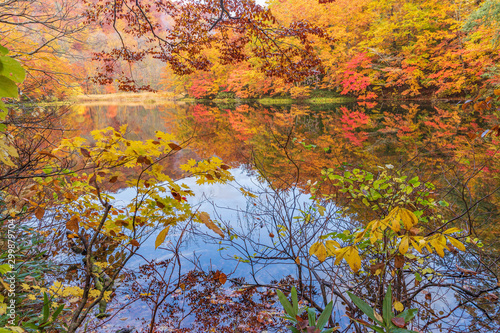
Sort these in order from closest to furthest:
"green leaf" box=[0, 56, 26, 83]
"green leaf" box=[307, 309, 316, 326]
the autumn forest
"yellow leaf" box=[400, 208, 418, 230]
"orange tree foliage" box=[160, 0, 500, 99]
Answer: "green leaf" box=[0, 56, 26, 83] < "green leaf" box=[307, 309, 316, 326] < "yellow leaf" box=[400, 208, 418, 230] < the autumn forest < "orange tree foliage" box=[160, 0, 500, 99]

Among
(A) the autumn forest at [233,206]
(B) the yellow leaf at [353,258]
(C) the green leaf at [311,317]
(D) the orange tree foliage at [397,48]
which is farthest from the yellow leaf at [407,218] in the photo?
(D) the orange tree foliage at [397,48]

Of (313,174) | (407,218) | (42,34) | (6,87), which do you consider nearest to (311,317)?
(407,218)

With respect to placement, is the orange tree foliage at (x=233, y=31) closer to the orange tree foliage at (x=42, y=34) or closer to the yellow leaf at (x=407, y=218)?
the orange tree foliage at (x=42, y=34)

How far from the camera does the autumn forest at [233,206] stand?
1651 mm

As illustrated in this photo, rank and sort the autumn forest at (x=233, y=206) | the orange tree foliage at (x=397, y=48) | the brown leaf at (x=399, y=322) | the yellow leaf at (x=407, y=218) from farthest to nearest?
1. the orange tree foliage at (x=397, y=48)
2. the autumn forest at (x=233, y=206)
3. the yellow leaf at (x=407, y=218)
4. the brown leaf at (x=399, y=322)

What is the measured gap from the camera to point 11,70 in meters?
0.48

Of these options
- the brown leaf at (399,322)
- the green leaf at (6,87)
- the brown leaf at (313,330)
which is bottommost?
the brown leaf at (313,330)

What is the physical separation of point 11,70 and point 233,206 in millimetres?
4302

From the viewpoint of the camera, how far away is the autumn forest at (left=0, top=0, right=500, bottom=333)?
1651 mm

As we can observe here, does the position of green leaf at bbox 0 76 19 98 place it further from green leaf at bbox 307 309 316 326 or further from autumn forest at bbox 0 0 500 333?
green leaf at bbox 307 309 316 326

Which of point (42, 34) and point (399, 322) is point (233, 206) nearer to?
point (399, 322)

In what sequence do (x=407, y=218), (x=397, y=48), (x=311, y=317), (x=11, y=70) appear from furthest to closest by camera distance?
(x=397, y=48)
(x=407, y=218)
(x=311, y=317)
(x=11, y=70)

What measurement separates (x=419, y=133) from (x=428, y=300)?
8.00 m

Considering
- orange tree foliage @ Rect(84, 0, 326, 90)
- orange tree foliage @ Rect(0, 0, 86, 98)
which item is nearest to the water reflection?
orange tree foliage @ Rect(84, 0, 326, 90)
